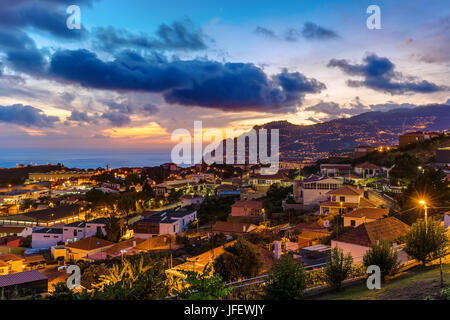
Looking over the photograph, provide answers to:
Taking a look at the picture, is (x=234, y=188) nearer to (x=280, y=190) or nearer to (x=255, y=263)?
(x=280, y=190)

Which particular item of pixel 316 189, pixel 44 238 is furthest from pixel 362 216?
pixel 44 238

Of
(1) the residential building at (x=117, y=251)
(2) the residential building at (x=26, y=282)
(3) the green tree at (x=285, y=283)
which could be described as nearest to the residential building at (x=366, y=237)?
(3) the green tree at (x=285, y=283)

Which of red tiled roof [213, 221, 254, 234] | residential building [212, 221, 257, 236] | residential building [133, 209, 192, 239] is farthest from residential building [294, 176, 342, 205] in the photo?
residential building [133, 209, 192, 239]

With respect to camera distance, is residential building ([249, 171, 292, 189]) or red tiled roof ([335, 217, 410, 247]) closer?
red tiled roof ([335, 217, 410, 247])

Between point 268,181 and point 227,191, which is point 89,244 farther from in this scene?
point 268,181

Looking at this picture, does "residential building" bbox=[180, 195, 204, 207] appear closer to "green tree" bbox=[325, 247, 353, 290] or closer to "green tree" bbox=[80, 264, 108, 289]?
"green tree" bbox=[80, 264, 108, 289]

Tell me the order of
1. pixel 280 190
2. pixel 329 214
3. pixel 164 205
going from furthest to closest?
pixel 164 205
pixel 280 190
pixel 329 214

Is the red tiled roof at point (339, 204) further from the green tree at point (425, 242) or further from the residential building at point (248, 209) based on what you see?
the green tree at point (425, 242)
